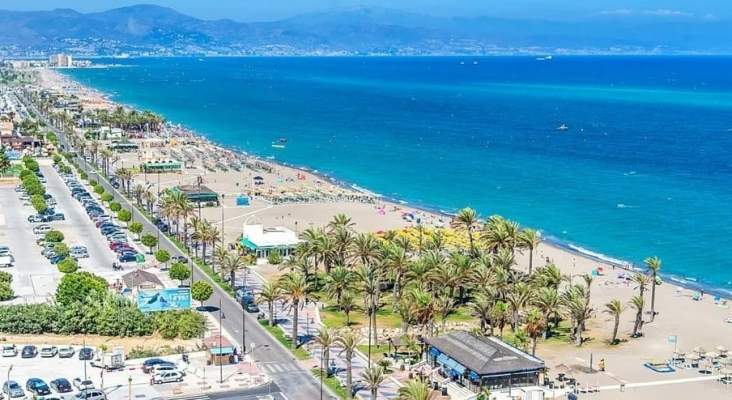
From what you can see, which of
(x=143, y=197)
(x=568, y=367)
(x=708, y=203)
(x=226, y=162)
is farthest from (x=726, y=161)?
(x=568, y=367)

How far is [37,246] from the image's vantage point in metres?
88.2

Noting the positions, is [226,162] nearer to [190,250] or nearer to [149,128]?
[149,128]

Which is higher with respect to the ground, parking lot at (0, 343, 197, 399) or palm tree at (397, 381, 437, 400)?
palm tree at (397, 381, 437, 400)

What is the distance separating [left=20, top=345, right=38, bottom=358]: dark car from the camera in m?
56.9

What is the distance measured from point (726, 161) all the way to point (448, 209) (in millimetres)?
60660

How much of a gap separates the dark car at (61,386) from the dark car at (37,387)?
0.43 meters

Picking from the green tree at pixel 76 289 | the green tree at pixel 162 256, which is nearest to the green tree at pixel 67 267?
the green tree at pixel 162 256

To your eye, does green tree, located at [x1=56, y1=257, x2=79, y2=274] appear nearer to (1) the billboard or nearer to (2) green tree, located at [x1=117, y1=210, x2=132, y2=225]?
(1) the billboard

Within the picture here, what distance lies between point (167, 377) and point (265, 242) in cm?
3396

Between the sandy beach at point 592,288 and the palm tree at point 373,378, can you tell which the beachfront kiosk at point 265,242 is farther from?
the palm tree at point 373,378

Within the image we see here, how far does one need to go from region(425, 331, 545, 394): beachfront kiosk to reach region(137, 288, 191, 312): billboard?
19.1 meters

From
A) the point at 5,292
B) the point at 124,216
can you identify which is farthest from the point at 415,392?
the point at 124,216

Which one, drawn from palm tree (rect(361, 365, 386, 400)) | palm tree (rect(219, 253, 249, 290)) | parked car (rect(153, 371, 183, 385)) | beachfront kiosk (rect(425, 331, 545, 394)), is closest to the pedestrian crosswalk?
parked car (rect(153, 371, 183, 385))

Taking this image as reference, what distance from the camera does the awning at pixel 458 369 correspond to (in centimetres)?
5422
